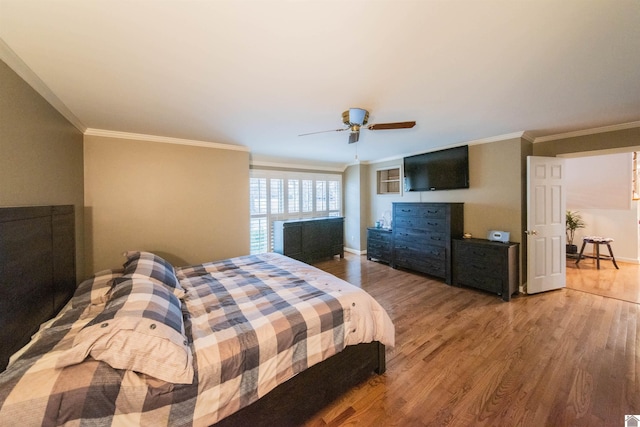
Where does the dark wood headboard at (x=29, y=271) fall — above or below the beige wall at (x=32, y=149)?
below

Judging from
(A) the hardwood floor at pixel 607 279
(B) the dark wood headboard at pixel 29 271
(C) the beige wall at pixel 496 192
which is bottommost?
(A) the hardwood floor at pixel 607 279

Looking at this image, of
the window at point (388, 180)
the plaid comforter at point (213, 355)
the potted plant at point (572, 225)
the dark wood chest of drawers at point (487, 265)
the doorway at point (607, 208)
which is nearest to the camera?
the plaid comforter at point (213, 355)

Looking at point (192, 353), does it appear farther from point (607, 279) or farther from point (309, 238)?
point (607, 279)

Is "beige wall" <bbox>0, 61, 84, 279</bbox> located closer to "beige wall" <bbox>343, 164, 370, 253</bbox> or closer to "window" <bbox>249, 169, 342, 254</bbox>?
"window" <bbox>249, 169, 342, 254</bbox>

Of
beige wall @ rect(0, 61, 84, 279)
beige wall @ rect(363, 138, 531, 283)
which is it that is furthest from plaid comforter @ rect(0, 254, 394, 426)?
beige wall @ rect(363, 138, 531, 283)

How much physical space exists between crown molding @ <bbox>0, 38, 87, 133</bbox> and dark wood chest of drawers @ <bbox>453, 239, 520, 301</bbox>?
4810 mm

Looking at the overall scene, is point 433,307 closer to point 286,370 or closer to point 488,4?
point 286,370

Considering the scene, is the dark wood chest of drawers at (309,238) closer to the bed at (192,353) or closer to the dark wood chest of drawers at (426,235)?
the dark wood chest of drawers at (426,235)

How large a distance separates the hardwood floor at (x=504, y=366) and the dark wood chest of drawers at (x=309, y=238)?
91.9 inches

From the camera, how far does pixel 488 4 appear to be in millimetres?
1092

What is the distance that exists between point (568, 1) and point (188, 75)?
87.1 inches

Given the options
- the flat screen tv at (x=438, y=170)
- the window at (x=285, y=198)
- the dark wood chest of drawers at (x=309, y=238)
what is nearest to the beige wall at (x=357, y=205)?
the window at (x=285, y=198)

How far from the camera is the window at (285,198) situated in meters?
4.75

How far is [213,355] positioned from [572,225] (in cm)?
733
